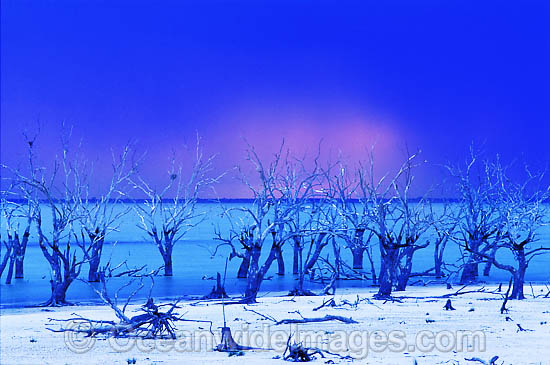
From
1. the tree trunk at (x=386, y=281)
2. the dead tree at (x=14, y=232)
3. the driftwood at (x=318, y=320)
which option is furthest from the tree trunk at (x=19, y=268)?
the driftwood at (x=318, y=320)

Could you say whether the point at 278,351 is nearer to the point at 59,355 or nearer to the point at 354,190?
the point at 59,355

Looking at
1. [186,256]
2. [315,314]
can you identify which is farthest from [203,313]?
[186,256]

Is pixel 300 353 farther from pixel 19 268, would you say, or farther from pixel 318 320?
pixel 19 268

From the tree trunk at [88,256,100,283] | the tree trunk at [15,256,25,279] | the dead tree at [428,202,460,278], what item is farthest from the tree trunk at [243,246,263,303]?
the tree trunk at [15,256,25,279]

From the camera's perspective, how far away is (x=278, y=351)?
1030 centimetres

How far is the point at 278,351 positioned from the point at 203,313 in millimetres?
5120

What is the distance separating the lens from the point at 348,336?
11.7 m

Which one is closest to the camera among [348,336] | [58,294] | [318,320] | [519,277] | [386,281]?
[348,336]
